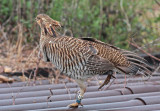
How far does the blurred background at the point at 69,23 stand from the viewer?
7.45 meters

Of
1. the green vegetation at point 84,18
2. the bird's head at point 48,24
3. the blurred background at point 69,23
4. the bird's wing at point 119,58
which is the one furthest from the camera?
the green vegetation at point 84,18

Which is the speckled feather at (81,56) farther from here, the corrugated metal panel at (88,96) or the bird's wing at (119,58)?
the corrugated metal panel at (88,96)

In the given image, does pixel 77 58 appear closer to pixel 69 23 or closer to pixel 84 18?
pixel 69 23

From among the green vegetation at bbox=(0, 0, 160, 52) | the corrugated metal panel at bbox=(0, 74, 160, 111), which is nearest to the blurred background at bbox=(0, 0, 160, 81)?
the green vegetation at bbox=(0, 0, 160, 52)

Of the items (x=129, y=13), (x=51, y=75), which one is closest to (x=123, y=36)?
(x=129, y=13)

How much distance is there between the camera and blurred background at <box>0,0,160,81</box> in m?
7.45

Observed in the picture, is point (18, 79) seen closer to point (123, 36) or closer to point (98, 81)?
point (98, 81)

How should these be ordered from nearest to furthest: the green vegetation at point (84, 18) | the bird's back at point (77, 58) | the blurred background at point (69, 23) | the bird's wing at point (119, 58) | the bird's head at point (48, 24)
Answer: the bird's back at point (77, 58), the bird's wing at point (119, 58), the bird's head at point (48, 24), the blurred background at point (69, 23), the green vegetation at point (84, 18)

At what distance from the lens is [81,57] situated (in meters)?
4.09

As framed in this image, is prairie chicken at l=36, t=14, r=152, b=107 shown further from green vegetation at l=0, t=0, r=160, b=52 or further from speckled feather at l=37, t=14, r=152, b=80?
green vegetation at l=0, t=0, r=160, b=52

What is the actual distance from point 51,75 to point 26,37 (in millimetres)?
2506

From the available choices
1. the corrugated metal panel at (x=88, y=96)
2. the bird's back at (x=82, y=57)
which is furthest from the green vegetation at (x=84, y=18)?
the bird's back at (x=82, y=57)

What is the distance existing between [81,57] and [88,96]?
2.31ft

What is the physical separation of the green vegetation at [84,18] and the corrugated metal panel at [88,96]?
8.04 feet
